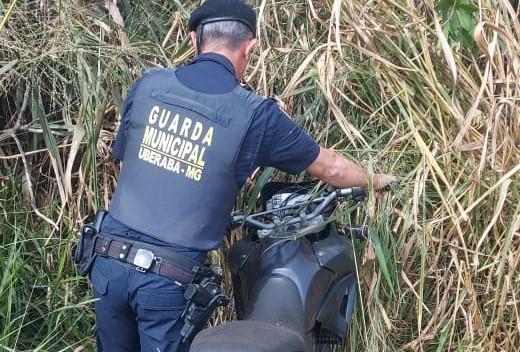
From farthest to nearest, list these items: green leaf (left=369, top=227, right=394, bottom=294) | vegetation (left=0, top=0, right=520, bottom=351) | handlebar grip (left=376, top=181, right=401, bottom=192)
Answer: vegetation (left=0, top=0, right=520, bottom=351) → green leaf (left=369, top=227, right=394, bottom=294) → handlebar grip (left=376, top=181, right=401, bottom=192)

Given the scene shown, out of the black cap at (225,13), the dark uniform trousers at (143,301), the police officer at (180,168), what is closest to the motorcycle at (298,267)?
the police officer at (180,168)

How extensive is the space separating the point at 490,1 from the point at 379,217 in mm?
1278

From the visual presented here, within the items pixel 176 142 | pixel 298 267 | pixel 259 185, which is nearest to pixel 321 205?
pixel 298 267

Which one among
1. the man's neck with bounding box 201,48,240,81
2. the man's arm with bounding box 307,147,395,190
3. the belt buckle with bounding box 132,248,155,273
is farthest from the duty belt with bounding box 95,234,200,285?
the man's neck with bounding box 201,48,240,81

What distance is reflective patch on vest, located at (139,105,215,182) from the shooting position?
2707mm

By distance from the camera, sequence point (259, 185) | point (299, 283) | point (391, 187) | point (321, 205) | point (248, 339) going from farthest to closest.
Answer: point (259, 185)
point (391, 187)
point (321, 205)
point (299, 283)
point (248, 339)

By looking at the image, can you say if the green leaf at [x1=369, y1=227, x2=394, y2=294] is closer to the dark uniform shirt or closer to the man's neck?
the dark uniform shirt

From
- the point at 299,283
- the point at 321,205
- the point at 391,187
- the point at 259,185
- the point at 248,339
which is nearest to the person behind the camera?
the point at 248,339

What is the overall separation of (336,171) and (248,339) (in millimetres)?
828

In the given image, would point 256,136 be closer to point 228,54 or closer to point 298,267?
point 228,54

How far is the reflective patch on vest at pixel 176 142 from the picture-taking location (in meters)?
2.71

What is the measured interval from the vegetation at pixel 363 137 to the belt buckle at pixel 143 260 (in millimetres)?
723

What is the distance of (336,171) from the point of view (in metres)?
2.87

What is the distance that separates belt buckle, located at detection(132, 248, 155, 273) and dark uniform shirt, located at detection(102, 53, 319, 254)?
2.3 inches
